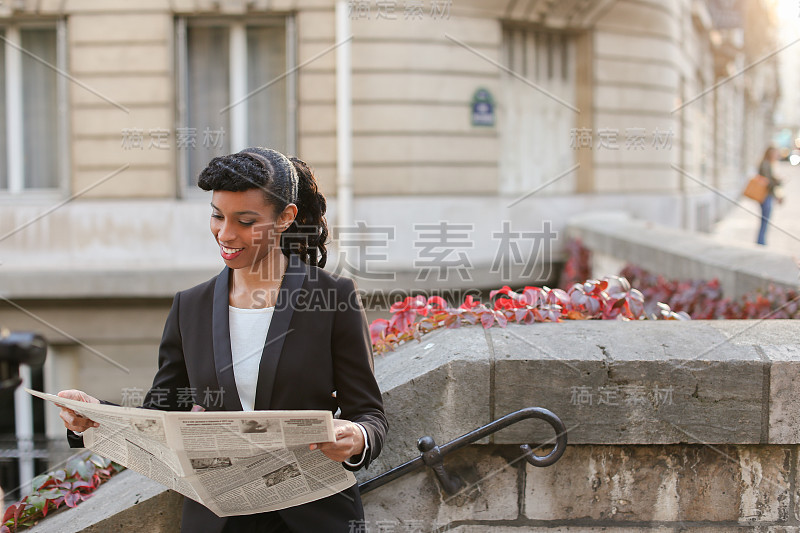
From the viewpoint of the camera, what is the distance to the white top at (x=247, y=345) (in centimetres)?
206

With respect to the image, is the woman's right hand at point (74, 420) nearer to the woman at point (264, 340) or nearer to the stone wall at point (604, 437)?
→ the woman at point (264, 340)

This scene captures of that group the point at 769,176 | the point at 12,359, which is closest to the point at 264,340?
the point at 12,359

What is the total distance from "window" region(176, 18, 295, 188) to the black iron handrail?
818 cm

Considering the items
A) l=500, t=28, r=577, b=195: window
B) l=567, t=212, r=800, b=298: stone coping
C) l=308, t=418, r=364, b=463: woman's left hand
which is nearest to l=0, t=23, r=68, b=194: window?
l=500, t=28, r=577, b=195: window

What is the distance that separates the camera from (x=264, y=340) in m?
2.08

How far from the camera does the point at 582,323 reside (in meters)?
2.83

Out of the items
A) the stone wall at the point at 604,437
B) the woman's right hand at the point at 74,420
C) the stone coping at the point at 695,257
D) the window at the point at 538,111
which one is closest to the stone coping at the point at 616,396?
the stone wall at the point at 604,437

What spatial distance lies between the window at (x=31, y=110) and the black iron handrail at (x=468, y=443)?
909 cm

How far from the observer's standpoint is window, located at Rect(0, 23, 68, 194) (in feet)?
33.6

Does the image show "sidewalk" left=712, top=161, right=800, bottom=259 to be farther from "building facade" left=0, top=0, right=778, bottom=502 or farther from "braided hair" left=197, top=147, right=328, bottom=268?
"braided hair" left=197, top=147, right=328, bottom=268

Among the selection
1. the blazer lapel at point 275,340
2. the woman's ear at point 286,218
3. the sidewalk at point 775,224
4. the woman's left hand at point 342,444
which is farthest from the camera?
the sidewalk at point 775,224

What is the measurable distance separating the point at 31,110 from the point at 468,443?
9.89 m

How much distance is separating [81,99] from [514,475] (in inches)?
365

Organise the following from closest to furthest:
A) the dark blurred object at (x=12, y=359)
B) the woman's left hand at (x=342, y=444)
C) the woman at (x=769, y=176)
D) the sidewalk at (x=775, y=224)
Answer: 1. the woman's left hand at (x=342, y=444)
2. the dark blurred object at (x=12, y=359)
3. the woman at (x=769, y=176)
4. the sidewalk at (x=775, y=224)
